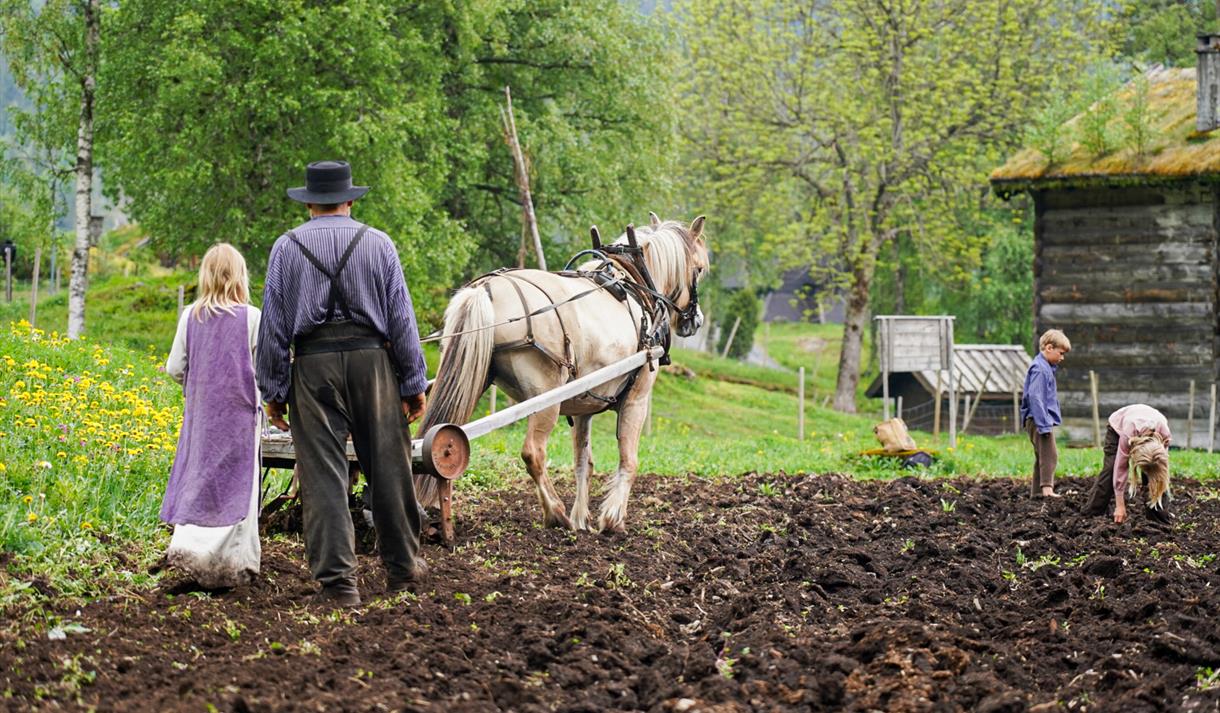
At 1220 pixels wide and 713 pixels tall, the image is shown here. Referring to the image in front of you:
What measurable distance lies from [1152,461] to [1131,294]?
13.1m

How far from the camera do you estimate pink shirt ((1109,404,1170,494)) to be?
911cm

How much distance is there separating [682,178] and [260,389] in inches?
1195

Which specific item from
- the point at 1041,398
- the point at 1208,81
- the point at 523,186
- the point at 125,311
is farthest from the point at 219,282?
the point at 125,311

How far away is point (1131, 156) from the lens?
20.7 meters

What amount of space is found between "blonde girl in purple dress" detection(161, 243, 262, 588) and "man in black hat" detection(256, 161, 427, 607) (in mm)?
281

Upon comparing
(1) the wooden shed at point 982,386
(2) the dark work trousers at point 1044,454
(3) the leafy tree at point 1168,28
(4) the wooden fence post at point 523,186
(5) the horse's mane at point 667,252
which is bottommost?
(1) the wooden shed at point 982,386

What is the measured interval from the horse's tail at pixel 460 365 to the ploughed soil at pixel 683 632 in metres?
0.75

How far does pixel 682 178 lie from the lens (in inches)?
1417

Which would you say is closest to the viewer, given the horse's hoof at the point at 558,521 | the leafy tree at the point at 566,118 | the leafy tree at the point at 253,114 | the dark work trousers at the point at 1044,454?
the horse's hoof at the point at 558,521

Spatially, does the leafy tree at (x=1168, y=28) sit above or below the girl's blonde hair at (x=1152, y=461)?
above

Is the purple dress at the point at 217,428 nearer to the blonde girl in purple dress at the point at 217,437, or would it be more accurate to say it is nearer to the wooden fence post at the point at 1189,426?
the blonde girl in purple dress at the point at 217,437

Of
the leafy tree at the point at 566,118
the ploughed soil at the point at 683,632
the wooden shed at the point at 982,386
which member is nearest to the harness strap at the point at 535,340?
the ploughed soil at the point at 683,632

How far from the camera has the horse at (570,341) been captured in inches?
311

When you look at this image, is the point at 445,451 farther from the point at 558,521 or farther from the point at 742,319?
the point at 742,319
